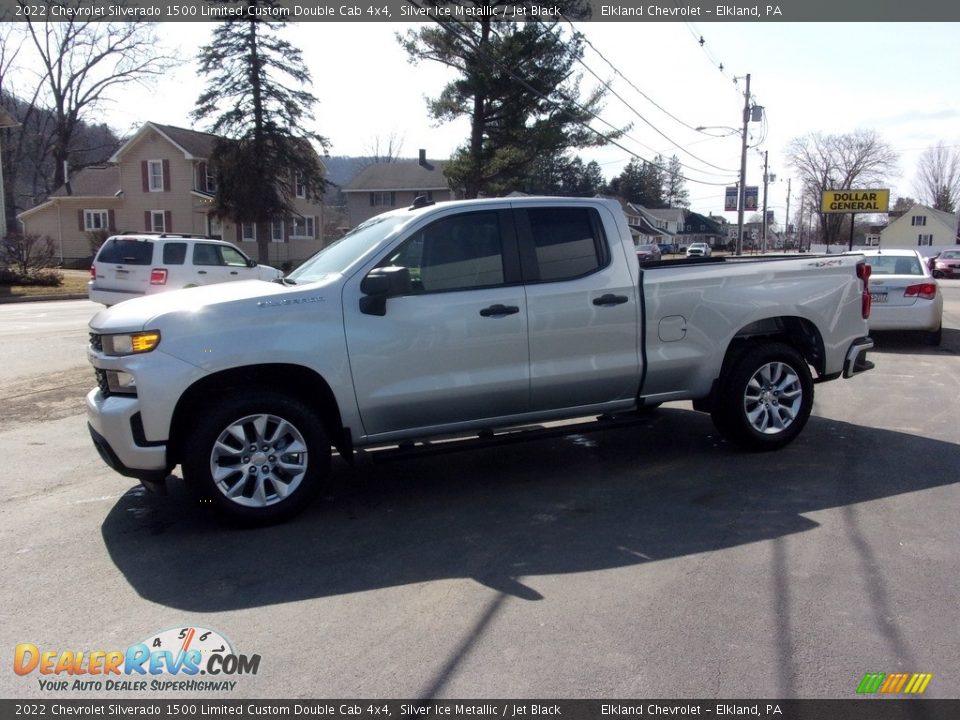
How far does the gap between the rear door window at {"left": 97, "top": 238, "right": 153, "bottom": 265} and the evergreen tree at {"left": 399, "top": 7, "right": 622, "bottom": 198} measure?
45.1 ft

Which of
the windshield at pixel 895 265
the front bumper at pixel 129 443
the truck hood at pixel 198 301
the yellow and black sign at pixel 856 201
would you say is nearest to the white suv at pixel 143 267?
the windshield at pixel 895 265

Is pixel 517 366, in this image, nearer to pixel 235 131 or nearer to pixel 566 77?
pixel 566 77

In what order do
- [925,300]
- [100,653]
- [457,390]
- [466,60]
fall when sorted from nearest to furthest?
[100,653]
[457,390]
[925,300]
[466,60]

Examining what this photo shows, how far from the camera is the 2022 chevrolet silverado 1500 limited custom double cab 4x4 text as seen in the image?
4.90 metres

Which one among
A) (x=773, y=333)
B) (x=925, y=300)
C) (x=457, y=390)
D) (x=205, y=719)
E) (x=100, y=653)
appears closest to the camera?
(x=205, y=719)

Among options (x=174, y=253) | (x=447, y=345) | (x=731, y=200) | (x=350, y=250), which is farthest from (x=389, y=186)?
(x=447, y=345)

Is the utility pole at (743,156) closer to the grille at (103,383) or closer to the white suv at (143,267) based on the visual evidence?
the white suv at (143,267)

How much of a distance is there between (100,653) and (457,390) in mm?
2659

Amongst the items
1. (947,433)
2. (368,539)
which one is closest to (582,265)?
(368,539)

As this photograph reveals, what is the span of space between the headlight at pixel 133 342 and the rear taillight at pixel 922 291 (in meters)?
11.3

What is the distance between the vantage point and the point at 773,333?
6824 millimetres

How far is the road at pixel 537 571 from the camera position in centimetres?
344

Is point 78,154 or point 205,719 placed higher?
point 78,154

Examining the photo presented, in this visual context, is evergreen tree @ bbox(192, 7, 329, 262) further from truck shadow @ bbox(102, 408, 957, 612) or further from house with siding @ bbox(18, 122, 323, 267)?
truck shadow @ bbox(102, 408, 957, 612)
